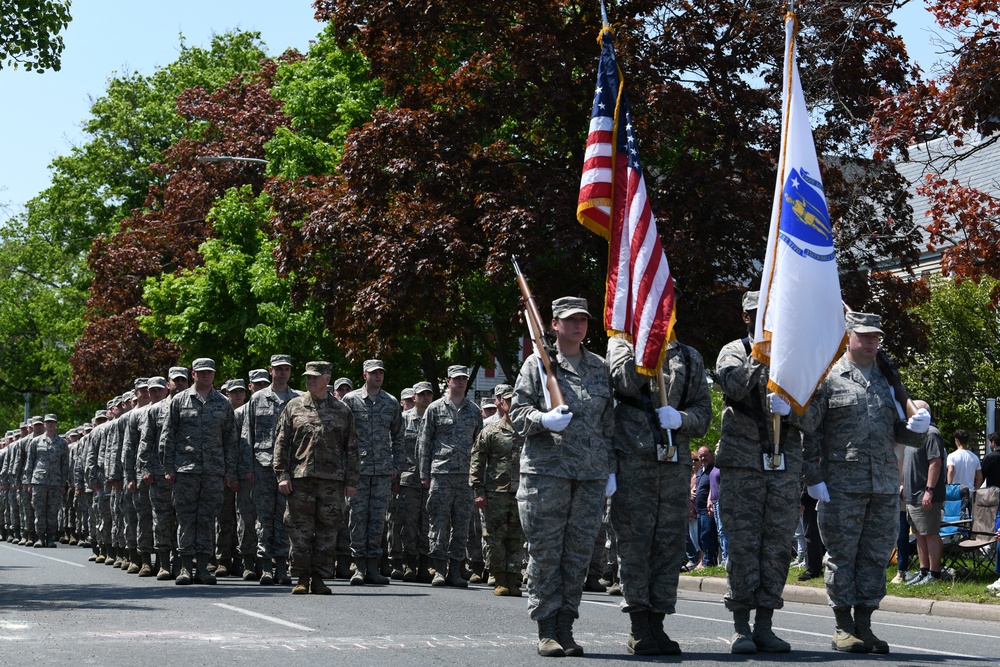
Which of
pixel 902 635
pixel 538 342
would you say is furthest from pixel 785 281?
pixel 902 635

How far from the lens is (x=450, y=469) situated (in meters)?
17.8

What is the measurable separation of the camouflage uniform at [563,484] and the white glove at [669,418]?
0.39m

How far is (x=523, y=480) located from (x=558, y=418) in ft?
2.26

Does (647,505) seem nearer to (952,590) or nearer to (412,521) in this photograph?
A: (952,590)

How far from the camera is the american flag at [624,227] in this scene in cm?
1014

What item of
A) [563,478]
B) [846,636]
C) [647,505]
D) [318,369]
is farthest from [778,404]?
[318,369]

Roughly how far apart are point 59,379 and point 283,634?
2215 inches

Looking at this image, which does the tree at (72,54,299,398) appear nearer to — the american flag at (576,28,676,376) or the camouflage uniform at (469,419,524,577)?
the camouflage uniform at (469,419,524,577)

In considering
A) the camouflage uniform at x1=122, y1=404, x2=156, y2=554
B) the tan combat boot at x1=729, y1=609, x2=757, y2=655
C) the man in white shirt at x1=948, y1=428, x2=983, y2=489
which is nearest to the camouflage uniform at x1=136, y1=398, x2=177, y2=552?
the camouflage uniform at x1=122, y1=404, x2=156, y2=554

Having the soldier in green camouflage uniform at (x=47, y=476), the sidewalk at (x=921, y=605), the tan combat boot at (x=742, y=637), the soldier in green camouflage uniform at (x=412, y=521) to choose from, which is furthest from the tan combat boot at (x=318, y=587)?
the soldier in green camouflage uniform at (x=47, y=476)

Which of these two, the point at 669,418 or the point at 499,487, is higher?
the point at 669,418

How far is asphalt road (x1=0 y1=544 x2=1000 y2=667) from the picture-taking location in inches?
368

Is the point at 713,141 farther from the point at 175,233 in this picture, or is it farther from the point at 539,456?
the point at 175,233

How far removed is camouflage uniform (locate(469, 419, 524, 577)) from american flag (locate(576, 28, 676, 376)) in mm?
5727
